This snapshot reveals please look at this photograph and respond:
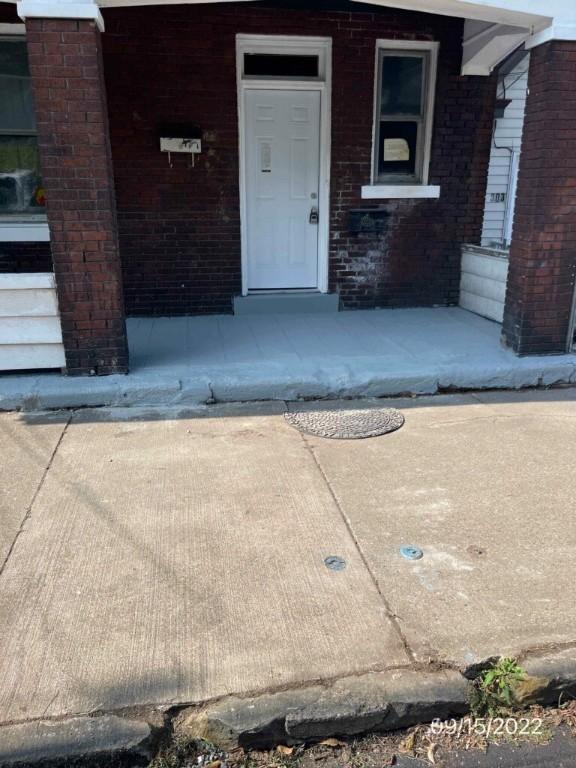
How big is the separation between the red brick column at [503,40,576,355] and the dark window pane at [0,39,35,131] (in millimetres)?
4989

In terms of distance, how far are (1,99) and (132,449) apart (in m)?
4.59

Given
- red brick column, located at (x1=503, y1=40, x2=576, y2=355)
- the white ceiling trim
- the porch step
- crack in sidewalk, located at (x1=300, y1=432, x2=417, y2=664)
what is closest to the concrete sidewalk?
crack in sidewalk, located at (x1=300, y1=432, x2=417, y2=664)

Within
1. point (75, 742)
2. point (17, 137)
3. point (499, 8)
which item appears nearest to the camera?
point (75, 742)

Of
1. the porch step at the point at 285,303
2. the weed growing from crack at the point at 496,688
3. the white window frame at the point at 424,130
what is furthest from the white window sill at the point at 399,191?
the weed growing from crack at the point at 496,688

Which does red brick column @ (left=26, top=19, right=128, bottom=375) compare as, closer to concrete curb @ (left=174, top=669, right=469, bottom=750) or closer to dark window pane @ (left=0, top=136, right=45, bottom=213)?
dark window pane @ (left=0, top=136, right=45, bottom=213)

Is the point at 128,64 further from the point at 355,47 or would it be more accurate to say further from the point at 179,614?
the point at 179,614

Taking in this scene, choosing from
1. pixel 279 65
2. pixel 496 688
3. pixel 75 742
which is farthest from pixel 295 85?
pixel 75 742

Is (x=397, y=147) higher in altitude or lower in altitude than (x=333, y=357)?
higher

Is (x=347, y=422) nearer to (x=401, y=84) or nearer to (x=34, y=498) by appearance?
(x=34, y=498)

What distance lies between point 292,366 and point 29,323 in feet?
7.14

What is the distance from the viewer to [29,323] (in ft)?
16.3

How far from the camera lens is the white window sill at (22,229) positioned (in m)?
6.71

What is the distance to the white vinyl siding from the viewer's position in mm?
8828

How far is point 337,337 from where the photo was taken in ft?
20.8
